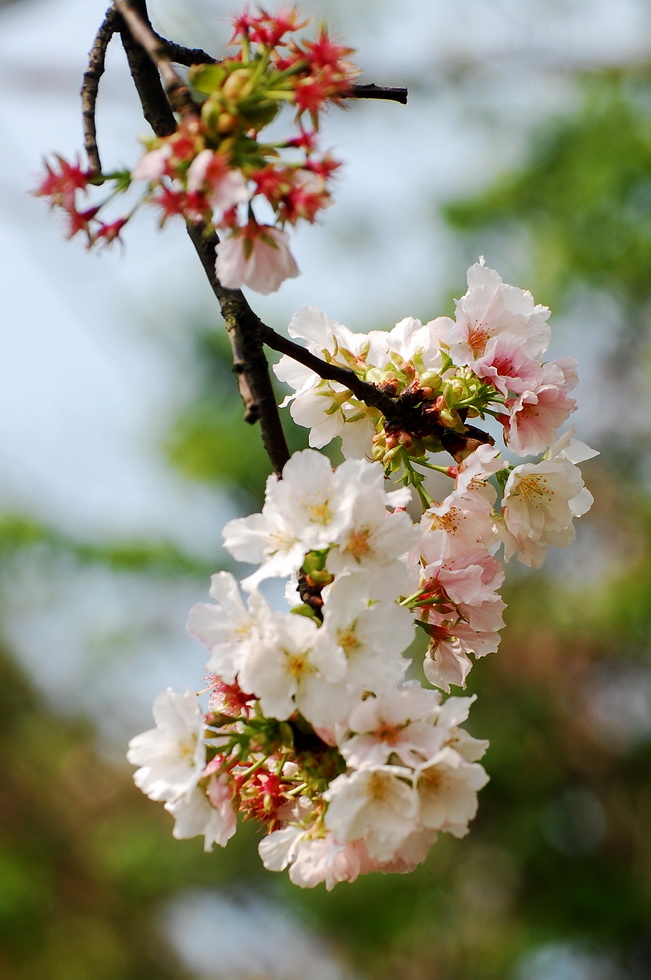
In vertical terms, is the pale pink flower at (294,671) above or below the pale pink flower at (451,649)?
below

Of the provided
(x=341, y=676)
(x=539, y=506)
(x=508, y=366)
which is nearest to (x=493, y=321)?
(x=508, y=366)

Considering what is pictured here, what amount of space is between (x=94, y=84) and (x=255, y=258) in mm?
185

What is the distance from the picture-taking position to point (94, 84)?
0.67 meters

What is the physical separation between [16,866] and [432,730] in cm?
732

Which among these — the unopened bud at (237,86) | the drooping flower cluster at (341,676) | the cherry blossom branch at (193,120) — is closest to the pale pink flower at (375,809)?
the drooping flower cluster at (341,676)

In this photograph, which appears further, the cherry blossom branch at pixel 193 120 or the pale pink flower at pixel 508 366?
the pale pink flower at pixel 508 366

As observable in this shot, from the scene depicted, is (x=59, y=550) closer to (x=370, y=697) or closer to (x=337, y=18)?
(x=337, y=18)

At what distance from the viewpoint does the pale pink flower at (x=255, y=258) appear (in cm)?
61

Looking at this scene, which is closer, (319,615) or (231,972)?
(319,615)

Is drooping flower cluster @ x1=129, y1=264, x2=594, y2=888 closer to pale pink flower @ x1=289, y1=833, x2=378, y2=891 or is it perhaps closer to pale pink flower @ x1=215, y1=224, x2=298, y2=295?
pale pink flower @ x1=289, y1=833, x2=378, y2=891

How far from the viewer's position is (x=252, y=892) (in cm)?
651

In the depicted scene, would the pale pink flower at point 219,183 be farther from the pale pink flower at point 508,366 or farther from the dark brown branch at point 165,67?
the pale pink flower at point 508,366

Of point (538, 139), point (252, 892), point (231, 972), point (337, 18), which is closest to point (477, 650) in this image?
point (337, 18)

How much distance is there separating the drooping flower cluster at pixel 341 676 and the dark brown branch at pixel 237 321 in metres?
0.03
